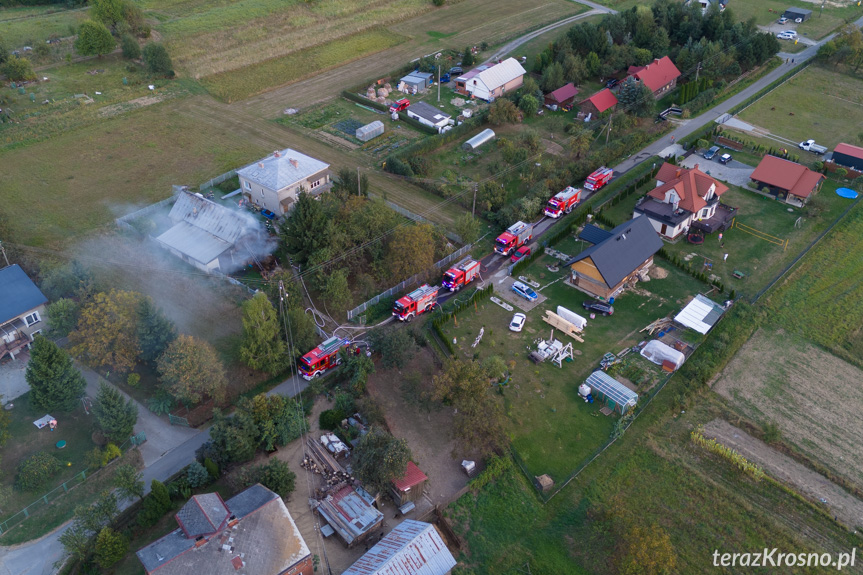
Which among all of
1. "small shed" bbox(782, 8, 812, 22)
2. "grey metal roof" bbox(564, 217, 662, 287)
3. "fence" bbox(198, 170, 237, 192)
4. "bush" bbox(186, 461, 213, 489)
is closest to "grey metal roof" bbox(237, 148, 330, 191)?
"fence" bbox(198, 170, 237, 192)

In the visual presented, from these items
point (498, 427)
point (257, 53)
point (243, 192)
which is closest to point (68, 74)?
point (257, 53)

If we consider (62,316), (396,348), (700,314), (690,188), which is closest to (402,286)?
(396,348)

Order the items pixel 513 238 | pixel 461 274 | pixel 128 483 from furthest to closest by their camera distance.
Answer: pixel 513 238 < pixel 461 274 < pixel 128 483

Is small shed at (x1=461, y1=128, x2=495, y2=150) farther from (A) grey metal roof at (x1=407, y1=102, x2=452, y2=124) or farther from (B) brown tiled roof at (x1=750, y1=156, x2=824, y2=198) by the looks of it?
(B) brown tiled roof at (x1=750, y1=156, x2=824, y2=198)

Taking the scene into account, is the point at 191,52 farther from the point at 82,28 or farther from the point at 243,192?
the point at 243,192

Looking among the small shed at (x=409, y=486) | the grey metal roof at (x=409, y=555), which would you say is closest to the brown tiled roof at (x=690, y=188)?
the small shed at (x=409, y=486)

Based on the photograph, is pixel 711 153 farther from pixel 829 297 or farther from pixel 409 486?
pixel 409 486

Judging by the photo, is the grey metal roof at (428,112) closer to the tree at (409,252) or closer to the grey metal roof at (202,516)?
the tree at (409,252)
